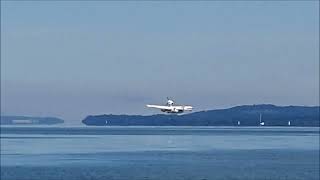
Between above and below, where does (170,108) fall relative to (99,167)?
above

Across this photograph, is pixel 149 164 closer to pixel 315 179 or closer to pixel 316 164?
pixel 316 164

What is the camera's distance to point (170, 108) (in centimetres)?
7875

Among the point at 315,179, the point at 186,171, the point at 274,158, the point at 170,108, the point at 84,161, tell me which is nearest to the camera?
the point at 315,179

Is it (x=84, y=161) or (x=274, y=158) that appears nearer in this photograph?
(x=84, y=161)

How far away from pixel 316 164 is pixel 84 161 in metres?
11.1

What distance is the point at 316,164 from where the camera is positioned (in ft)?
148

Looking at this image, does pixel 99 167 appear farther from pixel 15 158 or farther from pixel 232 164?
pixel 15 158

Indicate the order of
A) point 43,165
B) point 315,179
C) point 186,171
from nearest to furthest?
point 315,179
point 186,171
point 43,165

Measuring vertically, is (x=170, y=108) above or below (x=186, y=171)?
above

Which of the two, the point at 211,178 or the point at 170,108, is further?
the point at 170,108

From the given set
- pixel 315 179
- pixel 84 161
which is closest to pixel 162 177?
pixel 315 179

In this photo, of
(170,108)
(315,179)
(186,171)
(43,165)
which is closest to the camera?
(315,179)

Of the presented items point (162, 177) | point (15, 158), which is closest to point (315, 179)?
point (162, 177)

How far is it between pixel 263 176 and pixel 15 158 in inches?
698
